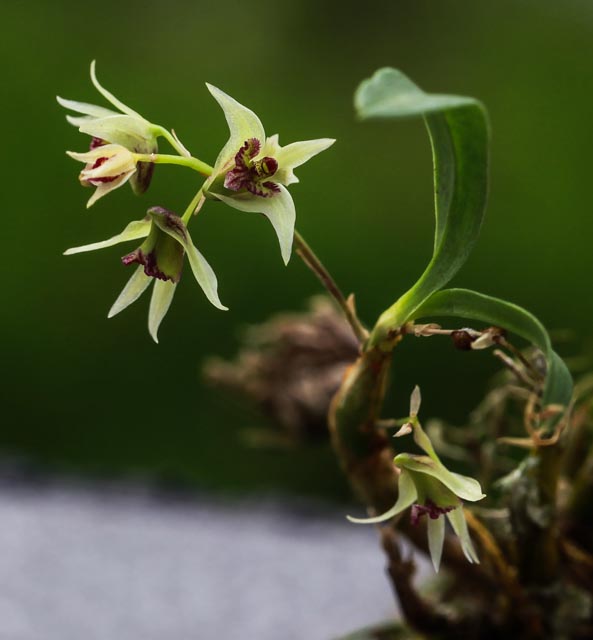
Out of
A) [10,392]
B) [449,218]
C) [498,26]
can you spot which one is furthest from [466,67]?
[449,218]

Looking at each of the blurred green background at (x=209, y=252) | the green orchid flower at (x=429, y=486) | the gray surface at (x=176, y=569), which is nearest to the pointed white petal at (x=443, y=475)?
the green orchid flower at (x=429, y=486)

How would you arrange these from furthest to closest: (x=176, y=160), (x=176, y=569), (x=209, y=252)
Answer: (x=209, y=252) → (x=176, y=569) → (x=176, y=160)

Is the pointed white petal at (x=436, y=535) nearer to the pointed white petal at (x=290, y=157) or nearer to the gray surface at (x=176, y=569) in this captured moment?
the pointed white petal at (x=290, y=157)

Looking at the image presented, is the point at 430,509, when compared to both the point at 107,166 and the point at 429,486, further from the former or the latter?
the point at 107,166

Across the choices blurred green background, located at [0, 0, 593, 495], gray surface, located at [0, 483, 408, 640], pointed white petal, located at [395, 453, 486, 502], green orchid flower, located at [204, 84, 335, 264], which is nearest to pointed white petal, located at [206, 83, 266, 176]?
green orchid flower, located at [204, 84, 335, 264]

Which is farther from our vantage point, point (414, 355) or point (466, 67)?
point (466, 67)

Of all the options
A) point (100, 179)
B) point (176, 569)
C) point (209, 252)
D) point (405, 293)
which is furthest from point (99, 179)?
point (209, 252)

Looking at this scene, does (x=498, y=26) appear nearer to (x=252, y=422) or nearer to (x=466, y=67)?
(x=466, y=67)
